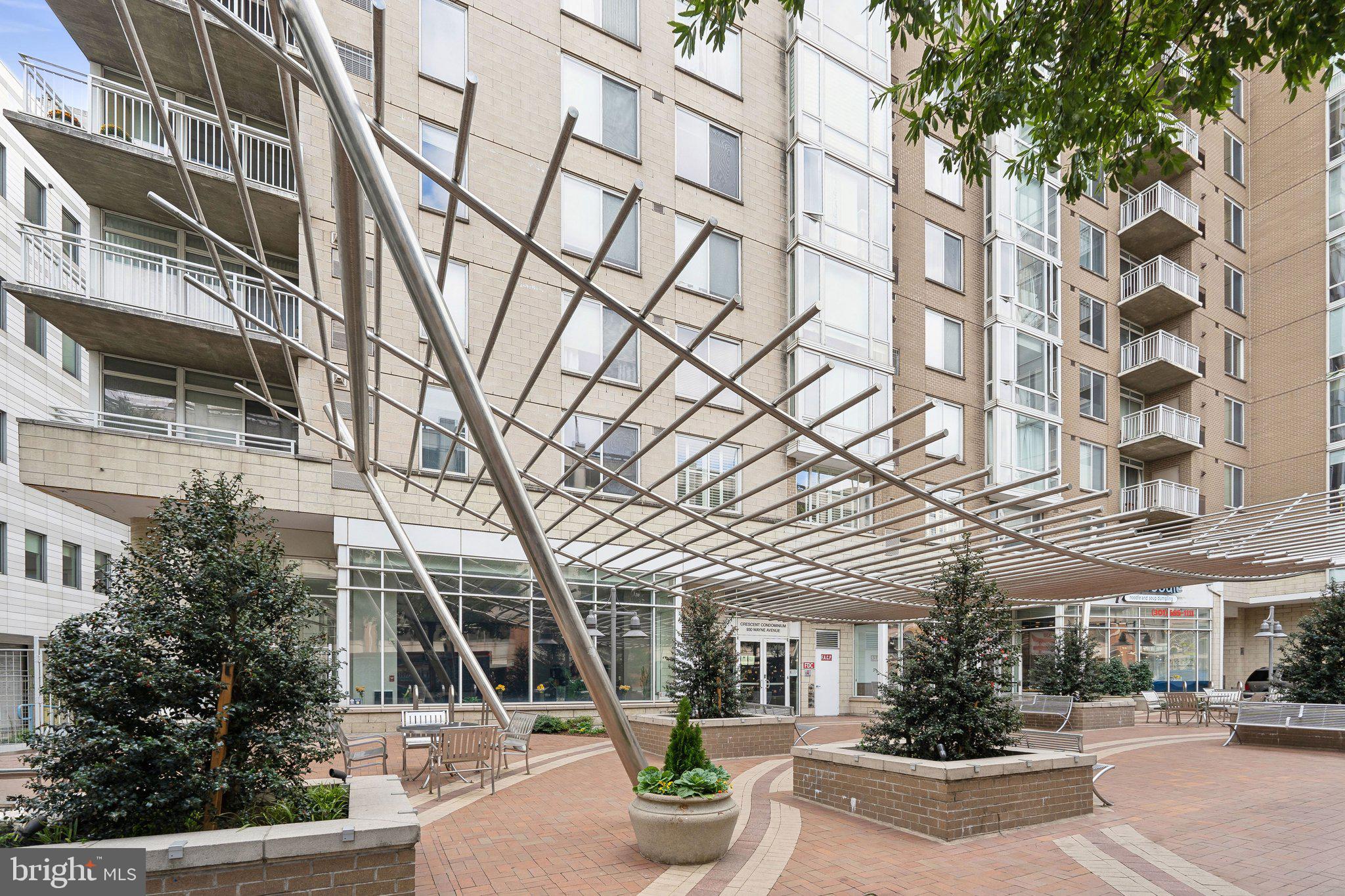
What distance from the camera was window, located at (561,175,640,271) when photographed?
2134 centimetres

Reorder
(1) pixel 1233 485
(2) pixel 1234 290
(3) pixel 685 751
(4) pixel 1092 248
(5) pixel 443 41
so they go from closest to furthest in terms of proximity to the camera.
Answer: (3) pixel 685 751, (5) pixel 443 41, (4) pixel 1092 248, (1) pixel 1233 485, (2) pixel 1234 290

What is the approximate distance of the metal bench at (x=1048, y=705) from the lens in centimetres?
1833

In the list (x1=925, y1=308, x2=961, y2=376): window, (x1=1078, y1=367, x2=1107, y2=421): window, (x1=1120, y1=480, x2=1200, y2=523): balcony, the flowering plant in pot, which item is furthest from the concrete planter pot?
(x1=1120, y1=480, x2=1200, y2=523): balcony

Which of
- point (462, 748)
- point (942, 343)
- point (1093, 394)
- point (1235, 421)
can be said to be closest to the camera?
point (462, 748)

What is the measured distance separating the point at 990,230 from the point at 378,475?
871 inches

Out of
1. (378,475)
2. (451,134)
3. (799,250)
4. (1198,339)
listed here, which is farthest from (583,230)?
(1198,339)

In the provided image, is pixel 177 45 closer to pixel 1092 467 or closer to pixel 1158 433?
pixel 1092 467

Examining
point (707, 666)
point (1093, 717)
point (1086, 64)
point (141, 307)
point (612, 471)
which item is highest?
point (141, 307)

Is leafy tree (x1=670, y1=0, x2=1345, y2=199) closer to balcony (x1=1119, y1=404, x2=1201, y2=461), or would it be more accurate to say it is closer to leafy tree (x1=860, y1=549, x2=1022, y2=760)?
leafy tree (x1=860, y1=549, x2=1022, y2=760)

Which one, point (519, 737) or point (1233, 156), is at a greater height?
point (1233, 156)

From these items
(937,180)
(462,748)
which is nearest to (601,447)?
(462,748)

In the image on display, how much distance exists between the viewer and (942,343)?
A: 28312mm

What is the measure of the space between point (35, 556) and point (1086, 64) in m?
30.6

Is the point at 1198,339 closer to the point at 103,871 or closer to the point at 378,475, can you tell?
the point at 378,475
